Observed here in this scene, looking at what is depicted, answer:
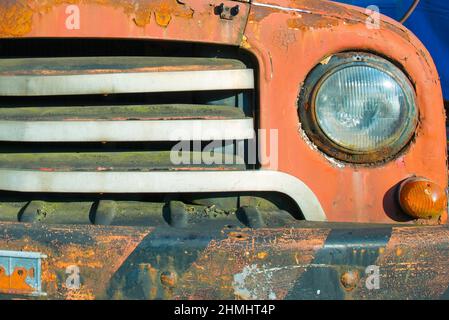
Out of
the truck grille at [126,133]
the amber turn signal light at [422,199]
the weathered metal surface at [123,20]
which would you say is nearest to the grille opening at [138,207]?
the truck grille at [126,133]

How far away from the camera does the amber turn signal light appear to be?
1979 mm

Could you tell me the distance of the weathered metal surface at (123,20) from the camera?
2.01 meters

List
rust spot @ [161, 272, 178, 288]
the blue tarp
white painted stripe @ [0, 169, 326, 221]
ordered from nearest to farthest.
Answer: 1. rust spot @ [161, 272, 178, 288]
2. white painted stripe @ [0, 169, 326, 221]
3. the blue tarp

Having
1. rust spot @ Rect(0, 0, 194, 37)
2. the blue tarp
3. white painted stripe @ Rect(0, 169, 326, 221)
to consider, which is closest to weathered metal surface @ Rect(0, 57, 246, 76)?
rust spot @ Rect(0, 0, 194, 37)

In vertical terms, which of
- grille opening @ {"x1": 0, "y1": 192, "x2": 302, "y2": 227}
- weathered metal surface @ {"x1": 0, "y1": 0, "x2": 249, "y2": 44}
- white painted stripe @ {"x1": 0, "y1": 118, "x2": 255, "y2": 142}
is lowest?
grille opening @ {"x1": 0, "y1": 192, "x2": 302, "y2": 227}

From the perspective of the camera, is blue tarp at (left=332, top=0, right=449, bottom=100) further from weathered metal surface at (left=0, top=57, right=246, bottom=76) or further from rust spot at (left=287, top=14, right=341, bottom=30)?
weathered metal surface at (left=0, top=57, right=246, bottom=76)

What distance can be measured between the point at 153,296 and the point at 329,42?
110 cm

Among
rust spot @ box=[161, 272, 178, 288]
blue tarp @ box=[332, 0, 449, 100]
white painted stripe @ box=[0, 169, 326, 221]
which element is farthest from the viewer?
blue tarp @ box=[332, 0, 449, 100]

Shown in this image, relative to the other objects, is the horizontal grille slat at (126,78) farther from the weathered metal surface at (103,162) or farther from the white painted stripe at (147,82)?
the weathered metal surface at (103,162)

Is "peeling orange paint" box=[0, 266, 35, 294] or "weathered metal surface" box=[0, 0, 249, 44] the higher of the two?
"weathered metal surface" box=[0, 0, 249, 44]

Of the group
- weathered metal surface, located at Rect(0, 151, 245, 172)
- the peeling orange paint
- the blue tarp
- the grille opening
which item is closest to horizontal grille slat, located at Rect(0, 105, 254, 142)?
weathered metal surface, located at Rect(0, 151, 245, 172)

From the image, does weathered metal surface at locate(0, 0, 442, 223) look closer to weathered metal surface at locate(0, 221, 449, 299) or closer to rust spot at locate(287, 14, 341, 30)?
rust spot at locate(287, 14, 341, 30)

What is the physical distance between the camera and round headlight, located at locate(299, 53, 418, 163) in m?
1.98

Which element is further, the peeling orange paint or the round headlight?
the round headlight
